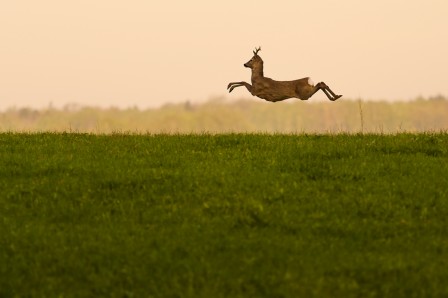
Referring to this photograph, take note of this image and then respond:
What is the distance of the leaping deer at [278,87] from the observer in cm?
2819

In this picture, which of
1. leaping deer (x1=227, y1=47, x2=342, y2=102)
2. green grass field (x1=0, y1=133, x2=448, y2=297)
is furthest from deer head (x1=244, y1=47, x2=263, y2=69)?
green grass field (x1=0, y1=133, x2=448, y2=297)

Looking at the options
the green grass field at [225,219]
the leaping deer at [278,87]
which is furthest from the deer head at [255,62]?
the green grass field at [225,219]

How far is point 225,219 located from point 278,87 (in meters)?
14.2

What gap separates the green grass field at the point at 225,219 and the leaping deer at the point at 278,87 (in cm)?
669

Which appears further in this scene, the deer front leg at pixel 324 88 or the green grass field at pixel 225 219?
the deer front leg at pixel 324 88

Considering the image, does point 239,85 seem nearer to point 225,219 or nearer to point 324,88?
point 324,88

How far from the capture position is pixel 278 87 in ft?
93.4

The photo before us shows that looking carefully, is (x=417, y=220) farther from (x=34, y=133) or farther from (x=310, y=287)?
(x=34, y=133)

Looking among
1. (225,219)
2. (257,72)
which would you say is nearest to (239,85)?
(257,72)

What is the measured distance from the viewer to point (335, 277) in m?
12.4

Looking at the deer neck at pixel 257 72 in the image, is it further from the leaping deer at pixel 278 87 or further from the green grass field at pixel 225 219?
the green grass field at pixel 225 219

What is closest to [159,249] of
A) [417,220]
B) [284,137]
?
[417,220]

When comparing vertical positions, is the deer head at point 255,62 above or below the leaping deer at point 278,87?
above

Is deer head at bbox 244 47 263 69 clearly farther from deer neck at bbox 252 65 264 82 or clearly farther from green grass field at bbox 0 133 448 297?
green grass field at bbox 0 133 448 297
